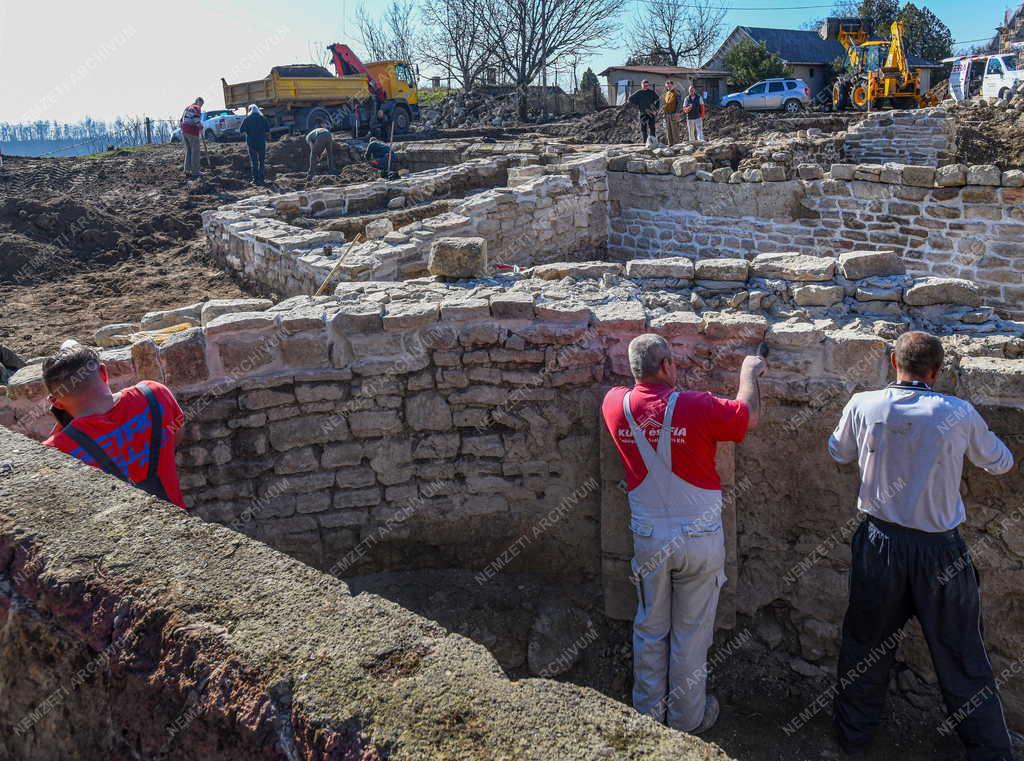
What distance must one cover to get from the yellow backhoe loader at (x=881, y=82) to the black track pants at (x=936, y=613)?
81.1 feet

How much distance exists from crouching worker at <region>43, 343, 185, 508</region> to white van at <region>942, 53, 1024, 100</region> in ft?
73.0

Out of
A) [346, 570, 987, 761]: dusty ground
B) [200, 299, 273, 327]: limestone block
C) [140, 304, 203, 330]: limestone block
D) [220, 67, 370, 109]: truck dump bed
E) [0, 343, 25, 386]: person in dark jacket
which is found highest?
[220, 67, 370, 109]: truck dump bed

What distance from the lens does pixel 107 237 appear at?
1220 centimetres

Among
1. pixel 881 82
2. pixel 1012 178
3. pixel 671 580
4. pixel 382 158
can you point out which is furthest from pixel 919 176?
pixel 881 82

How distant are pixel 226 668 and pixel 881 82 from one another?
2797 cm

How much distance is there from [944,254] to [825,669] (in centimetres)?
552

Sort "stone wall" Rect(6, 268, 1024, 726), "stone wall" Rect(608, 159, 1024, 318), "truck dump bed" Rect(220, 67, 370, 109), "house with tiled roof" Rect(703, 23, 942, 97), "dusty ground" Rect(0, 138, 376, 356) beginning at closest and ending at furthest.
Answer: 1. "stone wall" Rect(6, 268, 1024, 726)
2. "stone wall" Rect(608, 159, 1024, 318)
3. "dusty ground" Rect(0, 138, 376, 356)
4. "truck dump bed" Rect(220, 67, 370, 109)
5. "house with tiled roof" Rect(703, 23, 942, 97)

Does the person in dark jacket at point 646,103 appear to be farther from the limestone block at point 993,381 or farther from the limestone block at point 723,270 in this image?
the limestone block at point 993,381

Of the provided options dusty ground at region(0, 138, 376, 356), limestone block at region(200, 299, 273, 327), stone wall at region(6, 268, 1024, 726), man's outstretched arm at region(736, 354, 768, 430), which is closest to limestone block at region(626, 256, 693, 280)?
stone wall at region(6, 268, 1024, 726)

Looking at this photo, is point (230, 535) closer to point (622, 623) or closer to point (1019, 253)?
point (622, 623)

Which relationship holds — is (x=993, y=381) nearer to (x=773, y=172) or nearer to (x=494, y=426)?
(x=494, y=426)

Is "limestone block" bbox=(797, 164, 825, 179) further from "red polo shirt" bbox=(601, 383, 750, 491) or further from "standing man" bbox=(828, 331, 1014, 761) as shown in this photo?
"red polo shirt" bbox=(601, 383, 750, 491)

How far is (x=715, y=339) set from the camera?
12.9 feet

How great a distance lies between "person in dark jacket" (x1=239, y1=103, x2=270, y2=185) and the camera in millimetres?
15547
